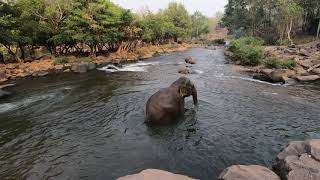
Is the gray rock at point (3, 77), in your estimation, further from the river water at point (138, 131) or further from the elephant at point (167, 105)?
the elephant at point (167, 105)

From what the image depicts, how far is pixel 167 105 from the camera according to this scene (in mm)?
12617

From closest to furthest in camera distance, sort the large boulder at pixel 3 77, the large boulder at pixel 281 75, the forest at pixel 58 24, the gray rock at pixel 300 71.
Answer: the large boulder at pixel 281 75
the gray rock at pixel 300 71
the large boulder at pixel 3 77
the forest at pixel 58 24

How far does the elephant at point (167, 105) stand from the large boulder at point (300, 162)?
215 inches

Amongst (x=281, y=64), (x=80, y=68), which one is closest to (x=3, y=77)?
(x=80, y=68)

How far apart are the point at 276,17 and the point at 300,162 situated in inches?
2351

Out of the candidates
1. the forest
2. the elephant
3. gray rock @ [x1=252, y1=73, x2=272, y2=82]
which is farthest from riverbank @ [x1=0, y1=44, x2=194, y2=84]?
the elephant

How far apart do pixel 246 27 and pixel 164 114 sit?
2863 inches

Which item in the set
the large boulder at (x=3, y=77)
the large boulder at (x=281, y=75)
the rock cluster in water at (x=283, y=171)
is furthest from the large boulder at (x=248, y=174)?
the large boulder at (x=3, y=77)

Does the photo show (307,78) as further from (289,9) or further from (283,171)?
(289,9)

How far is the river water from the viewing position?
9852mm

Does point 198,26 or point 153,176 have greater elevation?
point 198,26

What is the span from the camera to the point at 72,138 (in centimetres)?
1229

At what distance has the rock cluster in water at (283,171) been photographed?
6750 millimetres

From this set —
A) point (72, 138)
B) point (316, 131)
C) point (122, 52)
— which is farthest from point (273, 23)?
point (72, 138)
